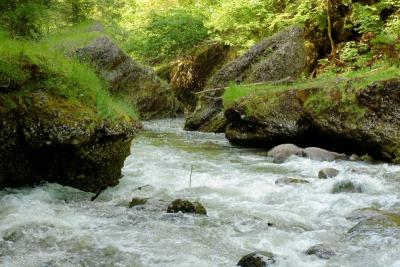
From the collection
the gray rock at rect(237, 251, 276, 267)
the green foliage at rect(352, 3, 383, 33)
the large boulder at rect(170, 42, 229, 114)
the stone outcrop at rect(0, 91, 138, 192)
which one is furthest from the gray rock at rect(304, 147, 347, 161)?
the large boulder at rect(170, 42, 229, 114)

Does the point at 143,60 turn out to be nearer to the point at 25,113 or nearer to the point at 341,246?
the point at 25,113

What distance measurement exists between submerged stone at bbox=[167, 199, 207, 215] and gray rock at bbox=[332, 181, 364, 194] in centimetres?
257

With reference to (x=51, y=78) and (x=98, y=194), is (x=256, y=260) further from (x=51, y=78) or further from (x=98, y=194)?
(x=51, y=78)

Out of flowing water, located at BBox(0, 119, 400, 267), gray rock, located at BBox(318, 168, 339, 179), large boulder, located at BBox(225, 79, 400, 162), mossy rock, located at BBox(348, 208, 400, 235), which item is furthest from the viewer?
large boulder, located at BBox(225, 79, 400, 162)

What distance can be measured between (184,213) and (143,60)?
2358cm

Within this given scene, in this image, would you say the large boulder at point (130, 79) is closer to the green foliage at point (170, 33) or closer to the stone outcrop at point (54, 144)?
the green foliage at point (170, 33)

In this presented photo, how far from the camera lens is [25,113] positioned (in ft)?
22.5

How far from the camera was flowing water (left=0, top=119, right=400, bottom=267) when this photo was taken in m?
4.89

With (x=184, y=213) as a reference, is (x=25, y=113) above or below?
above

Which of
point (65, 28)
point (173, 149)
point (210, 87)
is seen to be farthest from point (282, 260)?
point (65, 28)

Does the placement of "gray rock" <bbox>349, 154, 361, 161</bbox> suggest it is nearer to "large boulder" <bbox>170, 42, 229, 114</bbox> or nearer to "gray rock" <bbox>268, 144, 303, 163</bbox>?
"gray rock" <bbox>268, 144, 303, 163</bbox>

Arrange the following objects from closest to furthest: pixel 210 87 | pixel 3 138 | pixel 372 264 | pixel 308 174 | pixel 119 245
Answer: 1. pixel 372 264
2. pixel 119 245
3. pixel 3 138
4. pixel 308 174
5. pixel 210 87

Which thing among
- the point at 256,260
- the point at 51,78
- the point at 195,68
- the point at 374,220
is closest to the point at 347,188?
the point at 374,220

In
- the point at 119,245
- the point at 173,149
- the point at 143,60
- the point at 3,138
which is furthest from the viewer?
the point at 143,60
